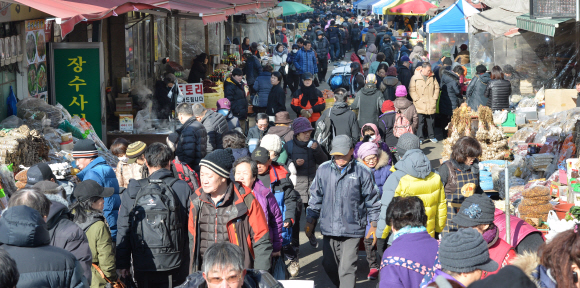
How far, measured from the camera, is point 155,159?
206 inches

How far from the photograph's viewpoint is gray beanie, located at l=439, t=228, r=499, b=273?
3271 millimetres

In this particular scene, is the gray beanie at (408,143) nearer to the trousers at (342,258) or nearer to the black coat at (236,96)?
the trousers at (342,258)

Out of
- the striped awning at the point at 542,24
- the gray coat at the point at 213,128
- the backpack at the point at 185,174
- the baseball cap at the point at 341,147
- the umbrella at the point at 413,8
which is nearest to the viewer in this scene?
the baseball cap at the point at 341,147

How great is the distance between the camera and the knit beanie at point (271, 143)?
21.1 ft

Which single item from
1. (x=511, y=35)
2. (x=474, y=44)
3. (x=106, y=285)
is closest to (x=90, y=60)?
(x=106, y=285)

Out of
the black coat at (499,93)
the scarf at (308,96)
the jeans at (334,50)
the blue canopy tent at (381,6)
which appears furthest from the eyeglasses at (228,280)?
the jeans at (334,50)

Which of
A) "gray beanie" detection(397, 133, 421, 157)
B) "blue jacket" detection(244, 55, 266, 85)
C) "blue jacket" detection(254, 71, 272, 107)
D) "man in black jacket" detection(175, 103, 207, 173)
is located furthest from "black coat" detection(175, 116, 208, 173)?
"blue jacket" detection(244, 55, 266, 85)

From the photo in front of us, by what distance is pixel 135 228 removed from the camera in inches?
191

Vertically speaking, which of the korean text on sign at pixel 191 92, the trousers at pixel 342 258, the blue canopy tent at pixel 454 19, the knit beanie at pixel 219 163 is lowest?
the trousers at pixel 342 258

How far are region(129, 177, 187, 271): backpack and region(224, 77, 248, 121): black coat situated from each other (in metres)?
7.48

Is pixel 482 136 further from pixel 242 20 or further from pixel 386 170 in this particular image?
pixel 242 20

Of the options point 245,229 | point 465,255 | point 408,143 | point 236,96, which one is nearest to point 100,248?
point 245,229

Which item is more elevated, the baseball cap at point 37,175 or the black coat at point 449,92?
the black coat at point 449,92

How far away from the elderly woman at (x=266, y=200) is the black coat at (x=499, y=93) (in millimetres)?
8293
